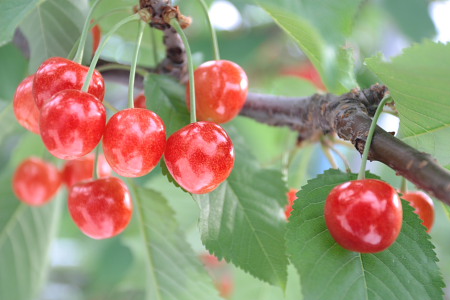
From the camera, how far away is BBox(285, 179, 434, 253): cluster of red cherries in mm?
966

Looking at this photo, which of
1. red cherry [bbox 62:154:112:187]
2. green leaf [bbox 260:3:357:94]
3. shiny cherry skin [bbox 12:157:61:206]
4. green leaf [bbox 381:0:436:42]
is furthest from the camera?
green leaf [bbox 381:0:436:42]

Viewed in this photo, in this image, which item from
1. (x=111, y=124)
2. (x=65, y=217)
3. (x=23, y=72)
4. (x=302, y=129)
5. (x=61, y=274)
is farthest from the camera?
(x=61, y=274)

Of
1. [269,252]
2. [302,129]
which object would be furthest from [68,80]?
[302,129]

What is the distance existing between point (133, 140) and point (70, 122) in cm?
11

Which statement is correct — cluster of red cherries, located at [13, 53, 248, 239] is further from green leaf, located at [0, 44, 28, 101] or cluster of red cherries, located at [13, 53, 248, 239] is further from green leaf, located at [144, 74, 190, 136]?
green leaf, located at [0, 44, 28, 101]

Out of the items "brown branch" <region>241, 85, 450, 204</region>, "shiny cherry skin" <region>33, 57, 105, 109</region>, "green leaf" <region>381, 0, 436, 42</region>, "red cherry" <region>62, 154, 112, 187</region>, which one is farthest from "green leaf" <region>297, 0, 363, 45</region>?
"green leaf" <region>381, 0, 436, 42</region>

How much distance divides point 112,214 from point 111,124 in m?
0.31

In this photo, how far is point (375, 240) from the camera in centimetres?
98

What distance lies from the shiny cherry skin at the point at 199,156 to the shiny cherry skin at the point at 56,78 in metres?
0.21

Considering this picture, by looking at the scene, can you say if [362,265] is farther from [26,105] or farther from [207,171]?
[26,105]

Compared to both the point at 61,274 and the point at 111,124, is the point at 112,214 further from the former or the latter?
the point at 61,274

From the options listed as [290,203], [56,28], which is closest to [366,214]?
[290,203]

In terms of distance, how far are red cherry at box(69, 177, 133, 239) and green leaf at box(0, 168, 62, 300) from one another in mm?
945

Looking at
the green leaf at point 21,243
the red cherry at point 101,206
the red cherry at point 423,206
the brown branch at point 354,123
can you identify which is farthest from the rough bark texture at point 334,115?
the green leaf at point 21,243
